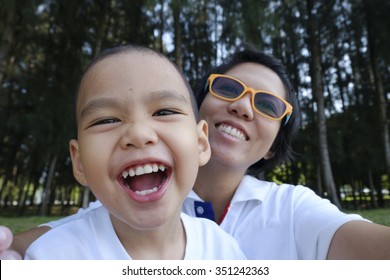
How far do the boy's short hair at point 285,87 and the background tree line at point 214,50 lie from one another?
4.55 meters

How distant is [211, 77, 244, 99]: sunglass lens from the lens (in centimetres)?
155

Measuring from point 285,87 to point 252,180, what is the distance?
1.54 ft

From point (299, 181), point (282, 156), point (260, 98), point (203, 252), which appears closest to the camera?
point (203, 252)

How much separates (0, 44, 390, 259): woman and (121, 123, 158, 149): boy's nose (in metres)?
0.56

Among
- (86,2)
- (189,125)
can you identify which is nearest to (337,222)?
(189,125)

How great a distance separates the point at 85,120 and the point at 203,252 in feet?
1.63

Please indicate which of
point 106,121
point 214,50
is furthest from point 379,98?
point 106,121

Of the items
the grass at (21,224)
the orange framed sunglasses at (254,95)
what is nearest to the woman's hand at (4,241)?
the orange framed sunglasses at (254,95)

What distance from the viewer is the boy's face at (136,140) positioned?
0.82m

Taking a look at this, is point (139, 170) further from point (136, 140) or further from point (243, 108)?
point (243, 108)

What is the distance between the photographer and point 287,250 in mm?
1264

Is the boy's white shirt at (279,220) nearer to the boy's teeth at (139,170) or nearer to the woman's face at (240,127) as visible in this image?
the woman's face at (240,127)

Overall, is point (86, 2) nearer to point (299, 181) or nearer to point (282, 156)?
point (282, 156)
